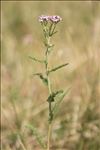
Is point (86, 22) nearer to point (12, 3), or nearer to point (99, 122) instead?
point (12, 3)

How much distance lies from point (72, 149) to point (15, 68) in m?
1.43

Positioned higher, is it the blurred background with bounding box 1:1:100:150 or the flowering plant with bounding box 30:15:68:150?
the flowering plant with bounding box 30:15:68:150

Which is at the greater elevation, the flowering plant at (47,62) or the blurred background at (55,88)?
the flowering plant at (47,62)

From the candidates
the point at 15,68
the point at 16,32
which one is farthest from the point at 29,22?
the point at 15,68

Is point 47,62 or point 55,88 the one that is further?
point 55,88

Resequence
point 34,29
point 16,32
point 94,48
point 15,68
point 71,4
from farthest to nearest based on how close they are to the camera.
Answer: point 71,4, point 16,32, point 34,29, point 15,68, point 94,48

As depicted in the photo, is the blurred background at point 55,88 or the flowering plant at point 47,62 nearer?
the flowering plant at point 47,62

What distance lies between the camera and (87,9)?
560 centimetres

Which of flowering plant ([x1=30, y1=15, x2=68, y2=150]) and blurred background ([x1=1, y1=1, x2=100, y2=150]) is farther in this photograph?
blurred background ([x1=1, y1=1, x2=100, y2=150])

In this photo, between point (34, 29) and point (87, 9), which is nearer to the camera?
point (34, 29)

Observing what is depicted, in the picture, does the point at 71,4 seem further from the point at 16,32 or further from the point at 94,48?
the point at 94,48

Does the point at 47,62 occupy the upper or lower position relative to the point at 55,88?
upper

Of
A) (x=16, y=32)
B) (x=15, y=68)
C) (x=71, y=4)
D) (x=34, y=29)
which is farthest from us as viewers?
(x=71, y=4)

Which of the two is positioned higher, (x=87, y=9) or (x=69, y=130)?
(x=87, y=9)
